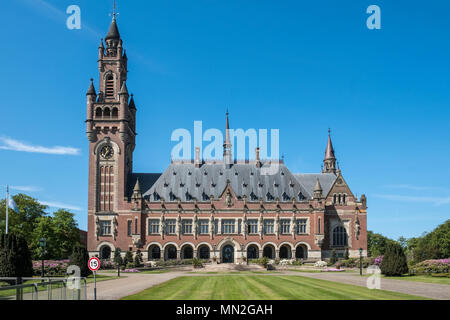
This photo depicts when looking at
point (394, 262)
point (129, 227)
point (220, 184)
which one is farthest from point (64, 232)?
point (394, 262)

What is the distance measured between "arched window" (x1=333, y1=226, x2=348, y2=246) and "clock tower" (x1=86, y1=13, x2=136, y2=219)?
39016 millimetres

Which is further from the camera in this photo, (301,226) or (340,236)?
(340,236)

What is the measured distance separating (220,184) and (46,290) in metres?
72.1

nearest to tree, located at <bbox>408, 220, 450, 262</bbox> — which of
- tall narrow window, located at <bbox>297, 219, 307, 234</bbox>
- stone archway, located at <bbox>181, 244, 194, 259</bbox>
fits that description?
tall narrow window, located at <bbox>297, 219, 307, 234</bbox>

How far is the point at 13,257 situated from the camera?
38375 millimetres

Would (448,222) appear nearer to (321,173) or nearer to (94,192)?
(321,173)

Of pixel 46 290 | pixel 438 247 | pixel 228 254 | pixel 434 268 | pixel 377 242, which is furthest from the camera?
pixel 377 242

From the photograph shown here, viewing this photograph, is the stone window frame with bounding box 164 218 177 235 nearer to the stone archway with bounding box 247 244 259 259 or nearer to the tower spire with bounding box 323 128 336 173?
the stone archway with bounding box 247 244 259 259

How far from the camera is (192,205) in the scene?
86.8 m

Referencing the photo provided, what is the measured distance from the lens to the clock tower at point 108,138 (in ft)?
281

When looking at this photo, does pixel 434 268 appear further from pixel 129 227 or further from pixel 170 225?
pixel 129 227

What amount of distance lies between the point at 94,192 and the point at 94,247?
384 inches
